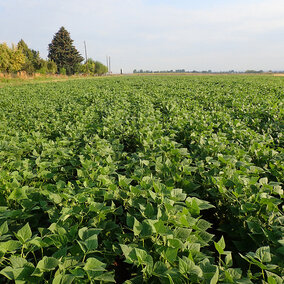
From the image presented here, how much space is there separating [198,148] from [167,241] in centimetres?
227

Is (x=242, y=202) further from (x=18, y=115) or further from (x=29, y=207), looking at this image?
(x=18, y=115)

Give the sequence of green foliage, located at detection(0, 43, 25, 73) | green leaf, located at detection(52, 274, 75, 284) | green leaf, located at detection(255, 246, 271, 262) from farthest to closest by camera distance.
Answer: green foliage, located at detection(0, 43, 25, 73) < green leaf, located at detection(255, 246, 271, 262) < green leaf, located at detection(52, 274, 75, 284)

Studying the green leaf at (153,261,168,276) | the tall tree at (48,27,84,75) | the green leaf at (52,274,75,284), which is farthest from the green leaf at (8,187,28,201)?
the tall tree at (48,27,84,75)

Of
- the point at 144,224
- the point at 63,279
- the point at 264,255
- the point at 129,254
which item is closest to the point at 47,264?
the point at 63,279

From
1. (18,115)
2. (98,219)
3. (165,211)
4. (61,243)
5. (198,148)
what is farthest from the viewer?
(18,115)

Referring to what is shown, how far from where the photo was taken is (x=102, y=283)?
1.35 metres

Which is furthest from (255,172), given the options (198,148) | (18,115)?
(18,115)

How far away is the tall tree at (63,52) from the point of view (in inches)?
2486

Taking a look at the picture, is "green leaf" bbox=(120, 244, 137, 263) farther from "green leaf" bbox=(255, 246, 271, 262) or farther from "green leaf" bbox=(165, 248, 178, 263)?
"green leaf" bbox=(255, 246, 271, 262)

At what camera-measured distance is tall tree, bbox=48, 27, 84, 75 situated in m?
63.2

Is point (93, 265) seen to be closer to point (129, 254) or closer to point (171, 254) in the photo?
point (129, 254)

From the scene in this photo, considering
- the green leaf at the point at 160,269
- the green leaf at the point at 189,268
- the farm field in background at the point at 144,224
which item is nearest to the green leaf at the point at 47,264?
the farm field in background at the point at 144,224

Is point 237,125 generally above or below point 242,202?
above

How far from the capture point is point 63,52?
63094mm
